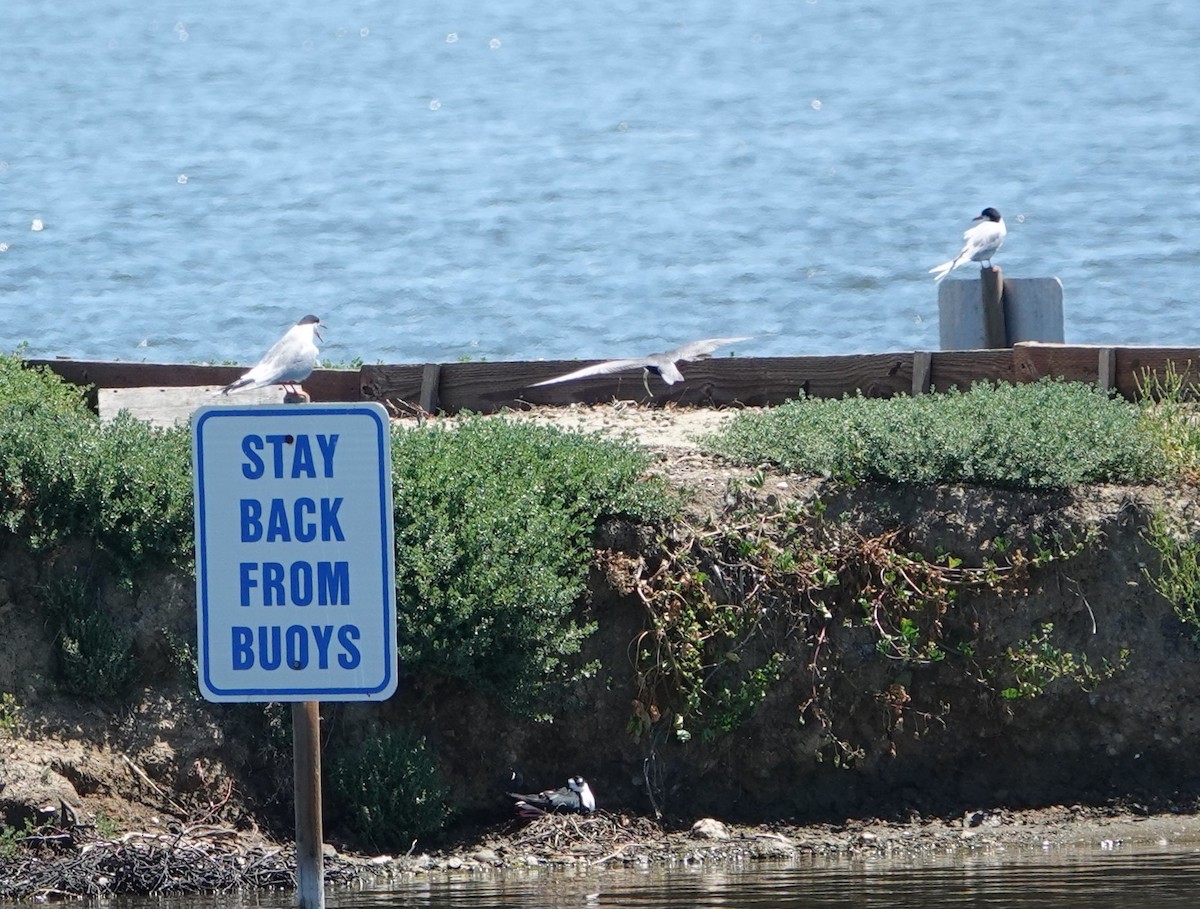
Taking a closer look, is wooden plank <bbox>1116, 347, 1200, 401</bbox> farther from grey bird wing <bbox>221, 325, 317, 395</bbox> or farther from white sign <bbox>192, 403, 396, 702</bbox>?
white sign <bbox>192, 403, 396, 702</bbox>

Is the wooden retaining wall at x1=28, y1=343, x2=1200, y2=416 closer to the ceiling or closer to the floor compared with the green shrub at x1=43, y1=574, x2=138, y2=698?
closer to the ceiling

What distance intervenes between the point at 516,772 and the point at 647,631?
955 millimetres

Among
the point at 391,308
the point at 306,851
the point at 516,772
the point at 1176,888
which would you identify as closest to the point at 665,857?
the point at 516,772

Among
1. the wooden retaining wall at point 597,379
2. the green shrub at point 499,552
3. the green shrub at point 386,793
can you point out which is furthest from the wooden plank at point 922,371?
the green shrub at point 386,793

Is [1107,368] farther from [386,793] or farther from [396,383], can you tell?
[386,793]

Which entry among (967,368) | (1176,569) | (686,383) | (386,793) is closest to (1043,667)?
(1176,569)

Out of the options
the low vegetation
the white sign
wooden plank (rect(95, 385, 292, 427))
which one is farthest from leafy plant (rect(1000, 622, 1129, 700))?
the white sign

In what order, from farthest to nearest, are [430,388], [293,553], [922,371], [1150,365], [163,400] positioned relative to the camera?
[430,388] < [922,371] < [163,400] < [1150,365] < [293,553]

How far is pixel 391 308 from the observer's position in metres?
25.4

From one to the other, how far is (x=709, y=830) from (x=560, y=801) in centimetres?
74

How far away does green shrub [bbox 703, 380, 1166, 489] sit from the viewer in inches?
386

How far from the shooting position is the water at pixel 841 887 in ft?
25.5

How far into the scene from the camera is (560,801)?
9.20 m

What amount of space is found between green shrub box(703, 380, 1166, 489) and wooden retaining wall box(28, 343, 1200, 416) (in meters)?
1.17
